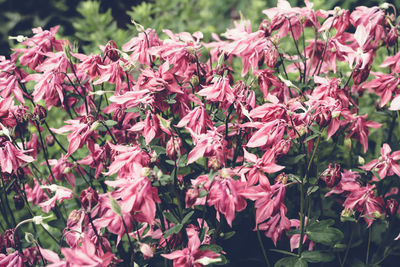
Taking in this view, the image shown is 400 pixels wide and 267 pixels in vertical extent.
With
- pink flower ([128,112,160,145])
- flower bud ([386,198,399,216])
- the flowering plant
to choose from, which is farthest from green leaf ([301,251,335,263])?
pink flower ([128,112,160,145])

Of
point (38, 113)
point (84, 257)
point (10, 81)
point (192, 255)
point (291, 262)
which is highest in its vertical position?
point (10, 81)

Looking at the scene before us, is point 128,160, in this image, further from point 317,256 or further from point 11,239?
point 317,256

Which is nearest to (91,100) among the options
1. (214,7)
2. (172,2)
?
(172,2)

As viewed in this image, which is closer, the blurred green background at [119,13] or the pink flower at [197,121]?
the pink flower at [197,121]

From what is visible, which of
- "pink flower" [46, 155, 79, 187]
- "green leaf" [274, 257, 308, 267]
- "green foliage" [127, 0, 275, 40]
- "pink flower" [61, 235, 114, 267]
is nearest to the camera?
"pink flower" [61, 235, 114, 267]

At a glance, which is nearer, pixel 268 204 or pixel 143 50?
pixel 268 204

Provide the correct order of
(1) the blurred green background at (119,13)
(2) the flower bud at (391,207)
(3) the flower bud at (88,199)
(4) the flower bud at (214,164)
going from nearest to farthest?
(4) the flower bud at (214,164), (3) the flower bud at (88,199), (2) the flower bud at (391,207), (1) the blurred green background at (119,13)

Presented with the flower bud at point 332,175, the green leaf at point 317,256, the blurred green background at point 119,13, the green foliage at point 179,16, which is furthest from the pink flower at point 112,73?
the blurred green background at point 119,13

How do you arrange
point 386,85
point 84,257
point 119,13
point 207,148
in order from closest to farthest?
point 84,257 < point 207,148 < point 386,85 < point 119,13

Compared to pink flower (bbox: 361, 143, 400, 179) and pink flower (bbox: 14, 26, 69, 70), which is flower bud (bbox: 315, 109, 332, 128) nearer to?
pink flower (bbox: 361, 143, 400, 179)

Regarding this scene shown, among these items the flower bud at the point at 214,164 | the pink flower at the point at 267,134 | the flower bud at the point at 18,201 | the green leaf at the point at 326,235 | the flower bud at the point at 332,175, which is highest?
the pink flower at the point at 267,134

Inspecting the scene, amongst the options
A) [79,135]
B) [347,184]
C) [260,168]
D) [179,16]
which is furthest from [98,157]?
[179,16]

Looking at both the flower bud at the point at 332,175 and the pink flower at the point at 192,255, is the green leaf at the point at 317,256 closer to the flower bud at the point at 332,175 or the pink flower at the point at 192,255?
the flower bud at the point at 332,175

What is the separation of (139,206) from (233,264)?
671mm
